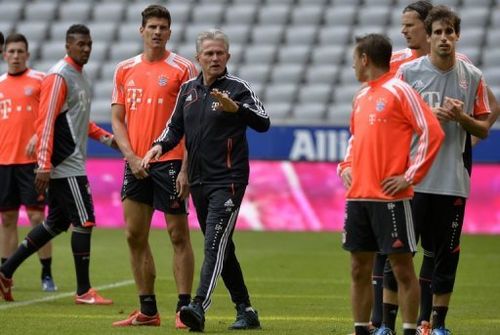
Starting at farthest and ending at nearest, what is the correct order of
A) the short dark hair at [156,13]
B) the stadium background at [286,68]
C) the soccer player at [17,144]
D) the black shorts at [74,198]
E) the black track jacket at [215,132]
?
1. the stadium background at [286,68]
2. the soccer player at [17,144]
3. the black shorts at [74,198]
4. the short dark hair at [156,13]
5. the black track jacket at [215,132]

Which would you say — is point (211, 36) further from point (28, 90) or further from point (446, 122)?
point (28, 90)

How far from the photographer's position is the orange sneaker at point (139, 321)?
9.42 meters

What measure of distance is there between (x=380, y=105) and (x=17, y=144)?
6.01m

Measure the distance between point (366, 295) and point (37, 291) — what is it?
510 cm

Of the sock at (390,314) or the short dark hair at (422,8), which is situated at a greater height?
the short dark hair at (422,8)

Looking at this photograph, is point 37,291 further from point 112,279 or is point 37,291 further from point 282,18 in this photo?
point 282,18

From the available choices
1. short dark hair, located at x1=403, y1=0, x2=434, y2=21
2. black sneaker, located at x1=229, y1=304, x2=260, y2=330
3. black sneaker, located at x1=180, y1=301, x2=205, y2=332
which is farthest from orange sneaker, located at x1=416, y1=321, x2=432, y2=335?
short dark hair, located at x1=403, y1=0, x2=434, y2=21

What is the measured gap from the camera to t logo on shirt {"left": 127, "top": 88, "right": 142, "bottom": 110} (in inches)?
378

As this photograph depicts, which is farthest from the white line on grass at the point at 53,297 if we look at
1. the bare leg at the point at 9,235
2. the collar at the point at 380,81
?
the collar at the point at 380,81

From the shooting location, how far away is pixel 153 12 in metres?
9.50

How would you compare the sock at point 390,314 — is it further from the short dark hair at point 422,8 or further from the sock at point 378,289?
the short dark hair at point 422,8

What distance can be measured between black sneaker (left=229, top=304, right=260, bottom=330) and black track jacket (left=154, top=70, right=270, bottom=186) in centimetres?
99

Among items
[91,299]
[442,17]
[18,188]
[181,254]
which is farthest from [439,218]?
[18,188]

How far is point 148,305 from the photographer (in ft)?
31.2
